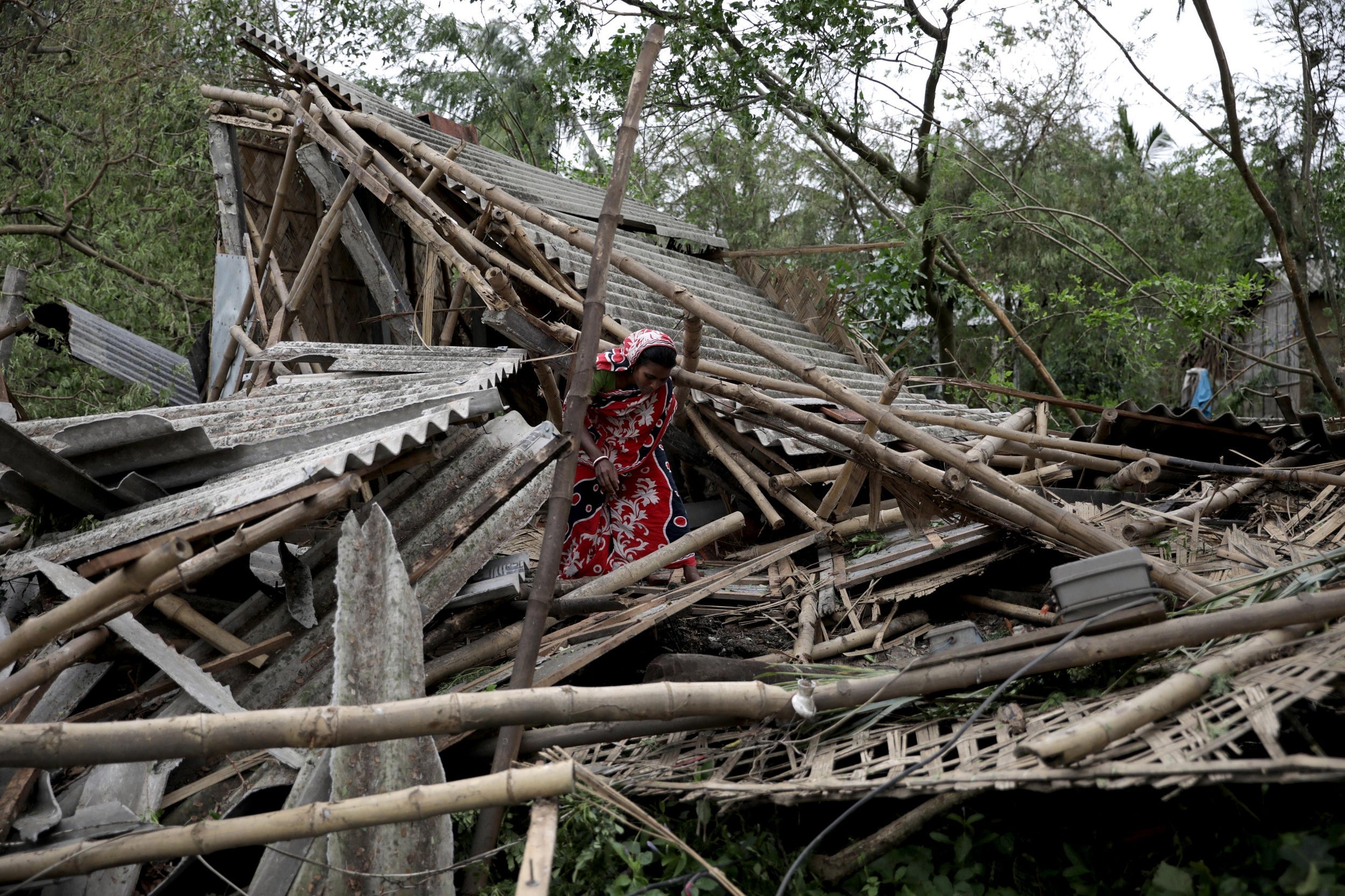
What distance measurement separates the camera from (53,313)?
7.84 m

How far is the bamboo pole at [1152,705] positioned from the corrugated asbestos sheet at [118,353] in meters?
7.06

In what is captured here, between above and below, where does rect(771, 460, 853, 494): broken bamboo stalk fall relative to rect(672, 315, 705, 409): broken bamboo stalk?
below

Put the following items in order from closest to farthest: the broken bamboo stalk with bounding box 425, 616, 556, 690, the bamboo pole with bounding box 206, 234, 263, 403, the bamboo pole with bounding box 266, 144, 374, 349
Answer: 1. the broken bamboo stalk with bounding box 425, 616, 556, 690
2. the bamboo pole with bounding box 266, 144, 374, 349
3. the bamboo pole with bounding box 206, 234, 263, 403

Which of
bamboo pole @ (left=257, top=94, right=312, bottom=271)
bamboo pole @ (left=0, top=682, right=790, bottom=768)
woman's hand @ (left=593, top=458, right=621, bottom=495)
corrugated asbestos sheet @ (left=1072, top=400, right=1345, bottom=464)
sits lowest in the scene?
bamboo pole @ (left=0, top=682, right=790, bottom=768)

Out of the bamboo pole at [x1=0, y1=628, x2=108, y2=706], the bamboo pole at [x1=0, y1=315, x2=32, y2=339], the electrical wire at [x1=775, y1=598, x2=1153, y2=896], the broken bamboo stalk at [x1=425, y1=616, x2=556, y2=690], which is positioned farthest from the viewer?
the bamboo pole at [x1=0, y1=315, x2=32, y2=339]

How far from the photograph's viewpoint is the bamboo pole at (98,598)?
2217mm

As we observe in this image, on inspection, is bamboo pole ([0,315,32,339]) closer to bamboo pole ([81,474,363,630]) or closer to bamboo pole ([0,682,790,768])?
bamboo pole ([81,474,363,630])

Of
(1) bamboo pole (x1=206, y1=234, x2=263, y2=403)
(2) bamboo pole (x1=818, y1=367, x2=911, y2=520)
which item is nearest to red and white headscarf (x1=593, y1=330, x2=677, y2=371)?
(2) bamboo pole (x1=818, y1=367, x2=911, y2=520)

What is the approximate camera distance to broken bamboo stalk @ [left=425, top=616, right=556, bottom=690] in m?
3.67

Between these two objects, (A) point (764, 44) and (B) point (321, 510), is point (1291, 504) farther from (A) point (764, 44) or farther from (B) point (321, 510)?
(A) point (764, 44)

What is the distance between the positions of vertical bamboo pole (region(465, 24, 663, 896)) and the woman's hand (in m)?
0.95

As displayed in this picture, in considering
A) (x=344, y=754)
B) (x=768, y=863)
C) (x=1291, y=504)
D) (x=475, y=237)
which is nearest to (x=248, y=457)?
(x=344, y=754)

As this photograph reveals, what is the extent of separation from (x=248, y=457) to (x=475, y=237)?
293 cm

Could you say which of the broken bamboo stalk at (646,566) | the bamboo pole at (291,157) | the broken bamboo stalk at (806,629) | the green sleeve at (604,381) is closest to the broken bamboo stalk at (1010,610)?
the broken bamboo stalk at (806,629)
